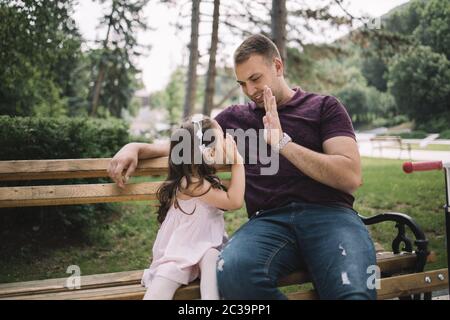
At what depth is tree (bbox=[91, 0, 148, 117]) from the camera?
16078 millimetres

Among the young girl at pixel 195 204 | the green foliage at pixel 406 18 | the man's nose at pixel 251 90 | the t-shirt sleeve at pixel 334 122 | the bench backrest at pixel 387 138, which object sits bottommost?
the young girl at pixel 195 204

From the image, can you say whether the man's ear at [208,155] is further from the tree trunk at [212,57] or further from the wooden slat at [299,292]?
the tree trunk at [212,57]

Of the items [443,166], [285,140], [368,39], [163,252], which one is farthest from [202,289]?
[368,39]

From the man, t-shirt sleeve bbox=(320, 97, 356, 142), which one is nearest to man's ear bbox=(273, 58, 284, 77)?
the man

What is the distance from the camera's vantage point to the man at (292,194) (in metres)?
1.88

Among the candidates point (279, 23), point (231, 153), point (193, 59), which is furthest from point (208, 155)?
point (193, 59)

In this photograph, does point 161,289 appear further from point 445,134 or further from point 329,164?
point 445,134

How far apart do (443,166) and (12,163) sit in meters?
2.45

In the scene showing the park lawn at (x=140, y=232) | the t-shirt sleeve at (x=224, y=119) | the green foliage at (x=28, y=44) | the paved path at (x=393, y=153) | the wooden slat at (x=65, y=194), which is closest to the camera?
the wooden slat at (x=65, y=194)

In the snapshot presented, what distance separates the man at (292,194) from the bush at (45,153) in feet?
7.02

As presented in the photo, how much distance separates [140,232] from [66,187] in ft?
9.46

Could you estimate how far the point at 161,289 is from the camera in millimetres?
1888

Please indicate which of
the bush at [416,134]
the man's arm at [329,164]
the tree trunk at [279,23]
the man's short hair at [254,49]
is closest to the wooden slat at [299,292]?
the man's arm at [329,164]

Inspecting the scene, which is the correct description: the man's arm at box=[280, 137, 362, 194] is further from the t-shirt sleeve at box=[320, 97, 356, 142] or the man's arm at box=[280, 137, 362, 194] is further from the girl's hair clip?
the girl's hair clip
